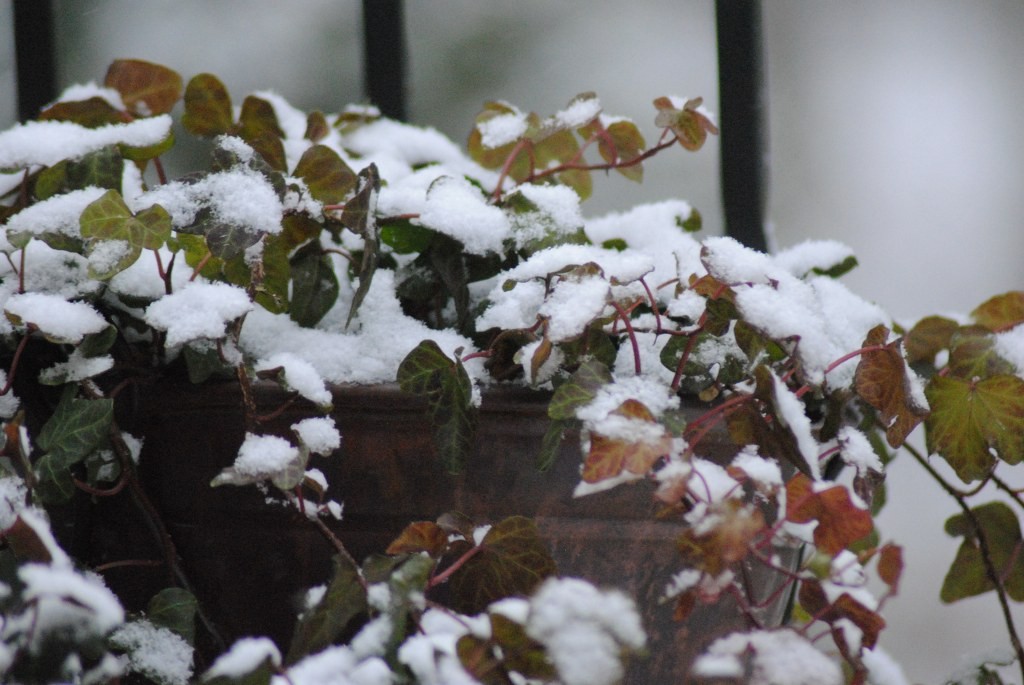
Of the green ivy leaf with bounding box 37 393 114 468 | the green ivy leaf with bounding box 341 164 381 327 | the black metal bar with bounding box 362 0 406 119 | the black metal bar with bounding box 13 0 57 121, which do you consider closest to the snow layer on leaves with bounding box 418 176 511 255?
the green ivy leaf with bounding box 341 164 381 327

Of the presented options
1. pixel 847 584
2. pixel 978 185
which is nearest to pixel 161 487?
pixel 847 584

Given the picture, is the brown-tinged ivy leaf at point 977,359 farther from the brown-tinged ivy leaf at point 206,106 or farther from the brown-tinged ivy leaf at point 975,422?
the brown-tinged ivy leaf at point 206,106

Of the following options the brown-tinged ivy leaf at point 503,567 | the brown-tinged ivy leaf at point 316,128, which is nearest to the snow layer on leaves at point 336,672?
the brown-tinged ivy leaf at point 503,567

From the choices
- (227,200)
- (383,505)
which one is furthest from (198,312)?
(383,505)

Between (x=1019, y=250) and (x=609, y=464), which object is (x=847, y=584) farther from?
(x=1019, y=250)

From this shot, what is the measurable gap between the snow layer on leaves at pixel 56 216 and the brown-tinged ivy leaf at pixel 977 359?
68 centimetres

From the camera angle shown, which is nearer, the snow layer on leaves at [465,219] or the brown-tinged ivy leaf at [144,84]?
the snow layer on leaves at [465,219]

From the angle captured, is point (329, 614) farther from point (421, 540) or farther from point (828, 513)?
point (828, 513)

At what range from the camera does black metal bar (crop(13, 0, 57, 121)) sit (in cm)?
108

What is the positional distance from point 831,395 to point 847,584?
0.21 metres

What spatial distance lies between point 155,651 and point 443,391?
0.26m

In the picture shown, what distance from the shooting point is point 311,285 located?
731mm

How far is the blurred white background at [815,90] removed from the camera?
5.09 ft

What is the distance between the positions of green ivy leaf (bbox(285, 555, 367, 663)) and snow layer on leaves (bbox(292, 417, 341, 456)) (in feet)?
0.30
